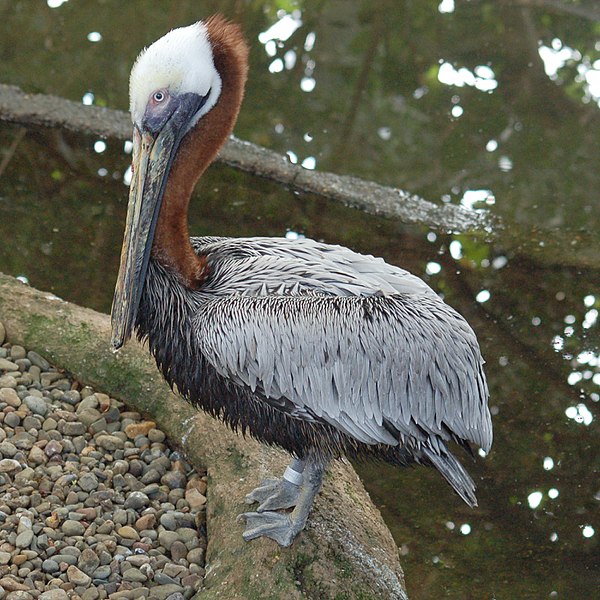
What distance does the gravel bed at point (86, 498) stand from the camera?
2.58m

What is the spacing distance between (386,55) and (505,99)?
915 millimetres

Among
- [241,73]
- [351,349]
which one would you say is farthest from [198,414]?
[241,73]

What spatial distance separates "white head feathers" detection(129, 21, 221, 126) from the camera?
8.13 ft

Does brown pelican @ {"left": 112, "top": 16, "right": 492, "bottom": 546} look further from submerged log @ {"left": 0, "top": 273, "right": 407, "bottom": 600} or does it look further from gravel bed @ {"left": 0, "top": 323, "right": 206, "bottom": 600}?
gravel bed @ {"left": 0, "top": 323, "right": 206, "bottom": 600}

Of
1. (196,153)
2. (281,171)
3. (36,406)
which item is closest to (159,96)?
(196,153)

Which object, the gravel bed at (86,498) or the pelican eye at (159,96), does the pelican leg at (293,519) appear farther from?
the pelican eye at (159,96)

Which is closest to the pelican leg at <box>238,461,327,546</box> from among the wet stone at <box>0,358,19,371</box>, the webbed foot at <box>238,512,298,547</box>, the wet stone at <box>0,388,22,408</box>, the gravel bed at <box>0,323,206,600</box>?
the webbed foot at <box>238,512,298,547</box>

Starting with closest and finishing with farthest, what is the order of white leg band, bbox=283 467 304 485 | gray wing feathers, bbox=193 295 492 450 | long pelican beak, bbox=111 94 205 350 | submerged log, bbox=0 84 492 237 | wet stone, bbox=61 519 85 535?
1. gray wing feathers, bbox=193 295 492 450
2. long pelican beak, bbox=111 94 205 350
3. wet stone, bbox=61 519 85 535
4. white leg band, bbox=283 467 304 485
5. submerged log, bbox=0 84 492 237

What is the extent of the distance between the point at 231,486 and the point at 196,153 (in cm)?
107

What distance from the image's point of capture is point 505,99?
→ 604 centimetres

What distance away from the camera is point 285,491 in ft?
9.21

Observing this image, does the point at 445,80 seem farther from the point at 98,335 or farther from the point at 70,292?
the point at 98,335

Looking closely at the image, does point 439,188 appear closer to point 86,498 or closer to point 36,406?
point 36,406

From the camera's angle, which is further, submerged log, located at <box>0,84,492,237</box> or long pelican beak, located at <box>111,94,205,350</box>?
submerged log, located at <box>0,84,492,237</box>
